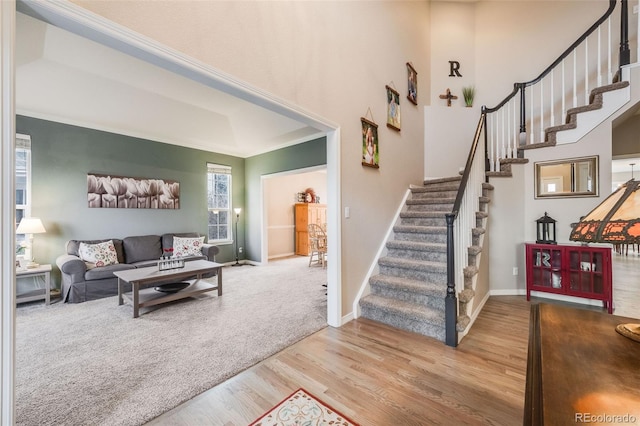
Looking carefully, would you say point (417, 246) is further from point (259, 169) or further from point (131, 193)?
point (131, 193)

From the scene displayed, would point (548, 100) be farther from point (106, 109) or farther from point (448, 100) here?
point (106, 109)

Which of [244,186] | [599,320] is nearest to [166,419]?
[599,320]

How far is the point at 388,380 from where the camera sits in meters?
1.92

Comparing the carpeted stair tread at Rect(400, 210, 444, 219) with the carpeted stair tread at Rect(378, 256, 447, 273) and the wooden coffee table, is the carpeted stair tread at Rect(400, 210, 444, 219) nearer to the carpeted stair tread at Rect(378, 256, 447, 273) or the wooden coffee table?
the carpeted stair tread at Rect(378, 256, 447, 273)

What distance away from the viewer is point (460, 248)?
106 inches

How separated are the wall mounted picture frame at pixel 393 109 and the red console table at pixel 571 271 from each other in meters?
2.48

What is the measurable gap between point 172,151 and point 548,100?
6937 millimetres

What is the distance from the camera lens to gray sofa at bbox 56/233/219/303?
144 inches

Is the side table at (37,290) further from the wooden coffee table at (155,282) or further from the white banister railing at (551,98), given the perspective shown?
the white banister railing at (551,98)

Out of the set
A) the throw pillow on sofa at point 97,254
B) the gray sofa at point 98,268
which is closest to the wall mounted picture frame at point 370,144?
the gray sofa at point 98,268

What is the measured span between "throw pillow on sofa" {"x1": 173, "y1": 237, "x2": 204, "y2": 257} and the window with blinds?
970 millimetres

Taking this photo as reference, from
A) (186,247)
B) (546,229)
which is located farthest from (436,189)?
(186,247)

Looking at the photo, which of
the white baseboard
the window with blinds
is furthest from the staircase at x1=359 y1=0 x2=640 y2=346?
the window with blinds

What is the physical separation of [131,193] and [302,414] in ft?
16.3
